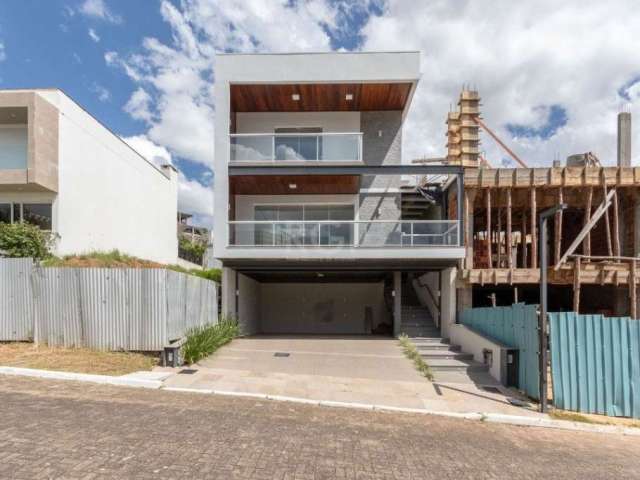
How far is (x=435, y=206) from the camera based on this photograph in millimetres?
17812

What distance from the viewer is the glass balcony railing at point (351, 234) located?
13.8 metres

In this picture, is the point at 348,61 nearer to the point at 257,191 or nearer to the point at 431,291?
the point at 257,191

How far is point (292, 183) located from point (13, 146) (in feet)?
36.4

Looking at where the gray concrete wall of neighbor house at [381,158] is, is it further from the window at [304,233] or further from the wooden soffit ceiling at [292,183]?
the window at [304,233]

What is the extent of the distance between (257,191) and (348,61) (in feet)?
20.5

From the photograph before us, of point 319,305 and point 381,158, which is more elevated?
point 381,158

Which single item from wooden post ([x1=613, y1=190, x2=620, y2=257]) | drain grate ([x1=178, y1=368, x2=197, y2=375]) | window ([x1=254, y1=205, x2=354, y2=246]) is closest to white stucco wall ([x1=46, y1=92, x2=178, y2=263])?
window ([x1=254, y1=205, x2=354, y2=246])

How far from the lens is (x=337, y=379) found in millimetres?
9289

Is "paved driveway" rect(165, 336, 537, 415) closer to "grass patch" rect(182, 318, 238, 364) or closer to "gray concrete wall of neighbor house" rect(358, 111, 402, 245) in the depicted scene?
"grass patch" rect(182, 318, 238, 364)

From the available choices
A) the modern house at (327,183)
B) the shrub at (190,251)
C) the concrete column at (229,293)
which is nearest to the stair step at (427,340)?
the modern house at (327,183)

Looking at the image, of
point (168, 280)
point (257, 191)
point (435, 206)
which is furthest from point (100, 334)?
point (435, 206)

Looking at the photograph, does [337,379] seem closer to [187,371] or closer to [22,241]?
[187,371]

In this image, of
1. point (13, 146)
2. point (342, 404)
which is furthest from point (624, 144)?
point (13, 146)

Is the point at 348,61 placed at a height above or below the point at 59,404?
above
